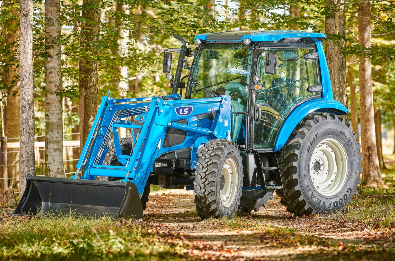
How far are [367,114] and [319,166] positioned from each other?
6409 millimetres

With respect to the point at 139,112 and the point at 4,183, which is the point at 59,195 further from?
the point at 4,183

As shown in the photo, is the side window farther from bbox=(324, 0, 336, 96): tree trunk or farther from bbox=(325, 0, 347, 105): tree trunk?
bbox=(325, 0, 347, 105): tree trunk

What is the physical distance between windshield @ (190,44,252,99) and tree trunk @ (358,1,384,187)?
24.6 ft

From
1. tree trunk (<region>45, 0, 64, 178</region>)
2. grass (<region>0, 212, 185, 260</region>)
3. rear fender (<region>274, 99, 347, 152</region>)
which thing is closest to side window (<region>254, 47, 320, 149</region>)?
rear fender (<region>274, 99, 347, 152</region>)

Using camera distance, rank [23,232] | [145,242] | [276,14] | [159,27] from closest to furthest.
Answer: [145,242]
[23,232]
[159,27]
[276,14]

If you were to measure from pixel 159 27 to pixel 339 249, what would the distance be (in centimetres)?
841

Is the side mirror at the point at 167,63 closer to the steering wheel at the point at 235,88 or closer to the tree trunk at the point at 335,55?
the steering wheel at the point at 235,88

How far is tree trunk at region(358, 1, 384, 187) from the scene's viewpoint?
14836mm

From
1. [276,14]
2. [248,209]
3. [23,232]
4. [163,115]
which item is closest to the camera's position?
[23,232]

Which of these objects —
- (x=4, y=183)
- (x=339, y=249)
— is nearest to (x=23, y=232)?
(x=339, y=249)

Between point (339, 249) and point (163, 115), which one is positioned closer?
point (339, 249)

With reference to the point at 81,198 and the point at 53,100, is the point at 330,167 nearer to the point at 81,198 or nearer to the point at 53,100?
the point at 81,198

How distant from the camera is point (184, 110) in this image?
25.8 feet

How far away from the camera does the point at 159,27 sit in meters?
12.9
